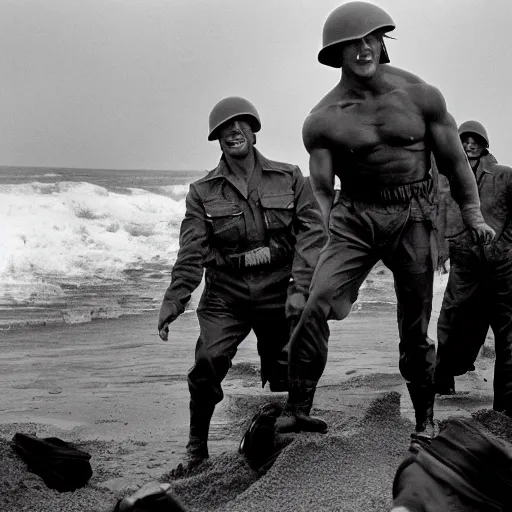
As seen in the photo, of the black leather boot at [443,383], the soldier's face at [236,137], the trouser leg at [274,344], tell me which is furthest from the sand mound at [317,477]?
the black leather boot at [443,383]

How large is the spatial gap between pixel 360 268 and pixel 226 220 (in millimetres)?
901

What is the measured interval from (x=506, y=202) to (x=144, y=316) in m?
6.74

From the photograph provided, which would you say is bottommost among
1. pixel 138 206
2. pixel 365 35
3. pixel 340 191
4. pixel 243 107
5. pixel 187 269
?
pixel 138 206

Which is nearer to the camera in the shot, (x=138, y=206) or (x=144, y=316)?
(x=144, y=316)

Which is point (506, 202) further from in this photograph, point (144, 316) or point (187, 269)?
point (144, 316)

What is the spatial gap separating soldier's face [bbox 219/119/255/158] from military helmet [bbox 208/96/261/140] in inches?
1.7

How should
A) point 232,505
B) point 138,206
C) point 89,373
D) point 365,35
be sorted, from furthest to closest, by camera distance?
point 138,206 → point 89,373 → point 365,35 → point 232,505

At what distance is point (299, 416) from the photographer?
5258mm

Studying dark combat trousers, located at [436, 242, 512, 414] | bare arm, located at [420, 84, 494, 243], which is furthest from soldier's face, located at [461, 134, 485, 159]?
bare arm, located at [420, 84, 494, 243]

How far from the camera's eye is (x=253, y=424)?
5215mm

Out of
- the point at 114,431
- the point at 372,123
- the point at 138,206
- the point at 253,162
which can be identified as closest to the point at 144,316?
the point at 114,431

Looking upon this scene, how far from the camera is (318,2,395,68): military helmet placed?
4957mm

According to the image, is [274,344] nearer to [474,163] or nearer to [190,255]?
[190,255]

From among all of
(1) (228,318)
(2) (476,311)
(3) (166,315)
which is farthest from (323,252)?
(2) (476,311)
